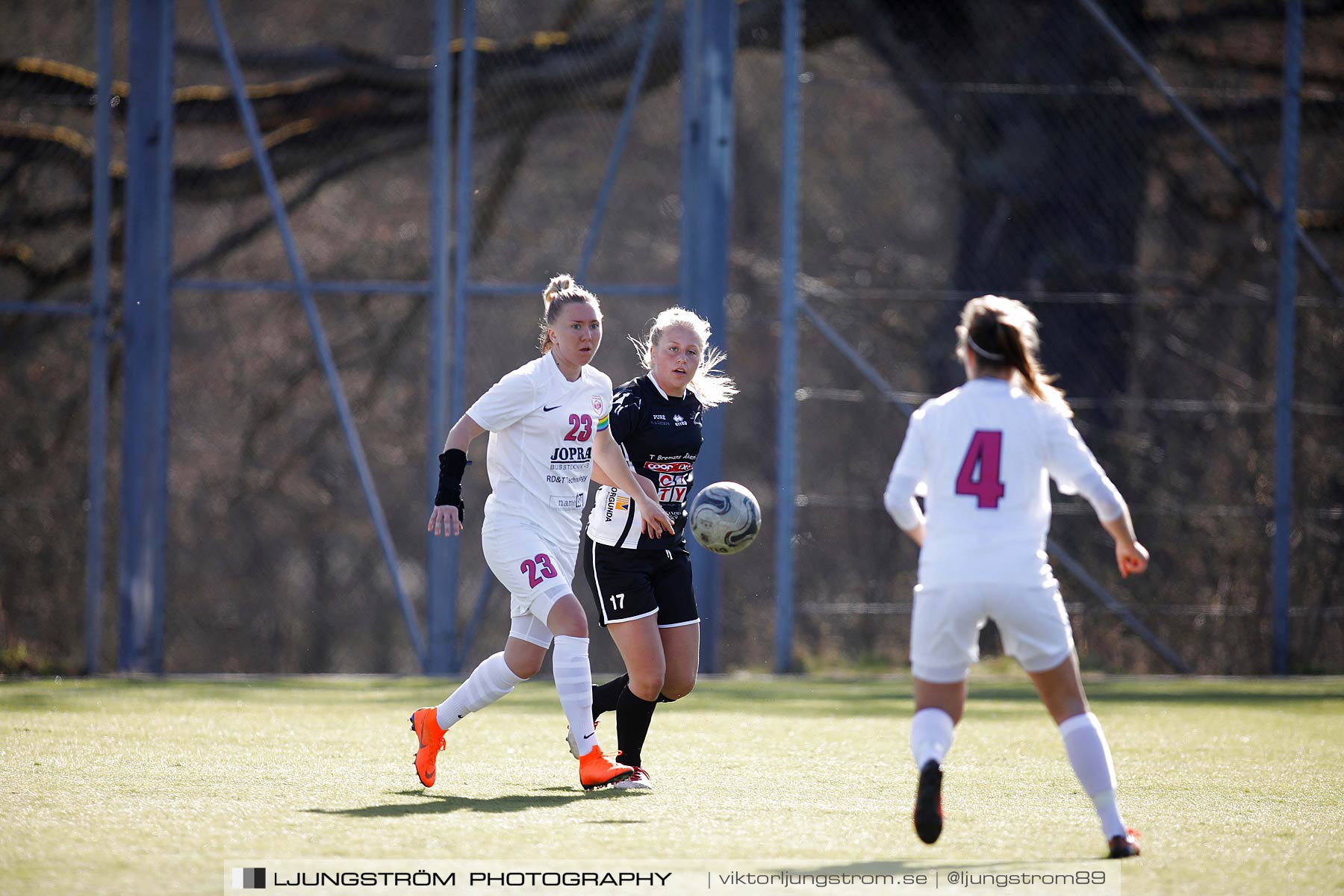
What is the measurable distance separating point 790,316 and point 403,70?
3864mm

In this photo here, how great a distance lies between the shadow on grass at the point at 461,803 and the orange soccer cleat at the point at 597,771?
0.03 meters

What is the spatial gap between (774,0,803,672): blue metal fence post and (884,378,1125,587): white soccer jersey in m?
5.61

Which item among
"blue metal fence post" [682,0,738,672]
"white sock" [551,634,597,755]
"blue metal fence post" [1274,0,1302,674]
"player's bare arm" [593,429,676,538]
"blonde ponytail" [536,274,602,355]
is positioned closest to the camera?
"white sock" [551,634,597,755]

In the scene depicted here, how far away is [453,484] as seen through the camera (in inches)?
202

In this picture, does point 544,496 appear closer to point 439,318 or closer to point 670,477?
point 670,477

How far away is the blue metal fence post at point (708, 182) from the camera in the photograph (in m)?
9.75

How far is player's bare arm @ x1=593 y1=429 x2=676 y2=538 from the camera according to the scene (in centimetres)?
528

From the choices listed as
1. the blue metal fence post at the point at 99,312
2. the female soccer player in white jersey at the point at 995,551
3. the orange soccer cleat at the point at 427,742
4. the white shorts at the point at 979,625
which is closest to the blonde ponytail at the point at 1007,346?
the female soccer player in white jersey at the point at 995,551

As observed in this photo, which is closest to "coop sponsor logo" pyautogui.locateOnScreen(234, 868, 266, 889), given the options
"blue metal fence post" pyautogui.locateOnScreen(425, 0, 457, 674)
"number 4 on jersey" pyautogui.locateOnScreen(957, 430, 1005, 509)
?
"number 4 on jersey" pyautogui.locateOnScreen(957, 430, 1005, 509)

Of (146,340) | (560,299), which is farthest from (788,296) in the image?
(560,299)

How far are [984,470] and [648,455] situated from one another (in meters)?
1.78

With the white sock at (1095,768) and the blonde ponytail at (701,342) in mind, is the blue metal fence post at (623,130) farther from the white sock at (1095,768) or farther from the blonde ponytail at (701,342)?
the white sock at (1095,768)

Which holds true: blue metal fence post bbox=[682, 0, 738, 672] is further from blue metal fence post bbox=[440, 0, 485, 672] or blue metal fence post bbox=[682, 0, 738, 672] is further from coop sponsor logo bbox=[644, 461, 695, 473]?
coop sponsor logo bbox=[644, 461, 695, 473]

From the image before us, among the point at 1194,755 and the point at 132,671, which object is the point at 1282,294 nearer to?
the point at 1194,755
